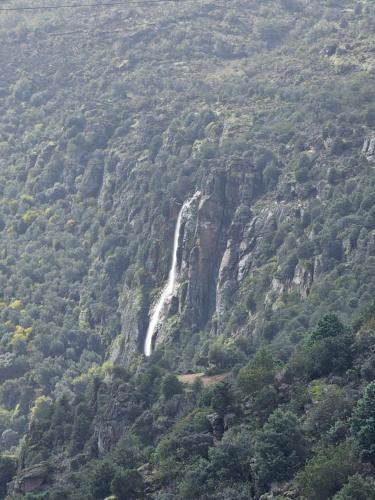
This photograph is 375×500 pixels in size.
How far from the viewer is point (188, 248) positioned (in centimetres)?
12262

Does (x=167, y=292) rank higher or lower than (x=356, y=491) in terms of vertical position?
higher

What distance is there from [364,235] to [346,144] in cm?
1675

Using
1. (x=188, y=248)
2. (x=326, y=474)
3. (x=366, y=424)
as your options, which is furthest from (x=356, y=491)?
(x=188, y=248)

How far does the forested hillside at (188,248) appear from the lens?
234 feet

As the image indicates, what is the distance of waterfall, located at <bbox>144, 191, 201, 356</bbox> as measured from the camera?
121250mm

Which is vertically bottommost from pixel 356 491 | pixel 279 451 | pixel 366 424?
pixel 356 491

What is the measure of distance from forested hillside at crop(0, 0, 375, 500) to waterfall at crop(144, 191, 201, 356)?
1.22ft

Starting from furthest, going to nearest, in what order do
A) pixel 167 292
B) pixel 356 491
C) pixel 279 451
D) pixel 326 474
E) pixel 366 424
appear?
pixel 167 292 → pixel 279 451 → pixel 366 424 → pixel 326 474 → pixel 356 491

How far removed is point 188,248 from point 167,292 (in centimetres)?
355

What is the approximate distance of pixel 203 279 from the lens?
396ft

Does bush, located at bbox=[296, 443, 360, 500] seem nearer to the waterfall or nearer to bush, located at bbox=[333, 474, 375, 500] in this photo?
bush, located at bbox=[333, 474, 375, 500]

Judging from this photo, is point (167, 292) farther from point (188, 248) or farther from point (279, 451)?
point (279, 451)

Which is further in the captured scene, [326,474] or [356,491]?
[326,474]

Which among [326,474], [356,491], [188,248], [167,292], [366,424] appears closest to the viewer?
[356,491]
